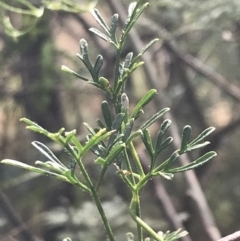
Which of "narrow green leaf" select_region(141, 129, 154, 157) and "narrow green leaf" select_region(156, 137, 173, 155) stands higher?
"narrow green leaf" select_region(141, 129, 154, 157)

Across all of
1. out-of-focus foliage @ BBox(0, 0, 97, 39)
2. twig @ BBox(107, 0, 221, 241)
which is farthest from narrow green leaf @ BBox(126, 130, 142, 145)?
twig @ BBox(107, 0, 221, 241)

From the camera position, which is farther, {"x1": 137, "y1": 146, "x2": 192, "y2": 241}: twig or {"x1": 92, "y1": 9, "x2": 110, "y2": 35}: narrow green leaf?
{"x1": 137, "y1": 146, "x2": 192, "y2": 241}: twig

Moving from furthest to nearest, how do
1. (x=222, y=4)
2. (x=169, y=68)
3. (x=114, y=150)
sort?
(x=169, y=68) < (x=222, y=4) < (x=114, y=150)

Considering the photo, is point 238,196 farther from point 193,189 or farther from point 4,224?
point 4,224

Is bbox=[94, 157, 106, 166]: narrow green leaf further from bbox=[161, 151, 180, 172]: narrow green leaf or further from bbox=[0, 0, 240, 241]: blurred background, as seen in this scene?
bbox=[0, 0, 240, 241]: blurred background

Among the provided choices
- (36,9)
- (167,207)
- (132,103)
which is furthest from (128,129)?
(132,103)

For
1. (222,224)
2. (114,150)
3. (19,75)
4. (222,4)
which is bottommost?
(222,224)

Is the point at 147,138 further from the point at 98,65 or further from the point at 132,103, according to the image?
the point at 132,103

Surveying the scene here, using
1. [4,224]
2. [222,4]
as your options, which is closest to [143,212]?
[4,224]
